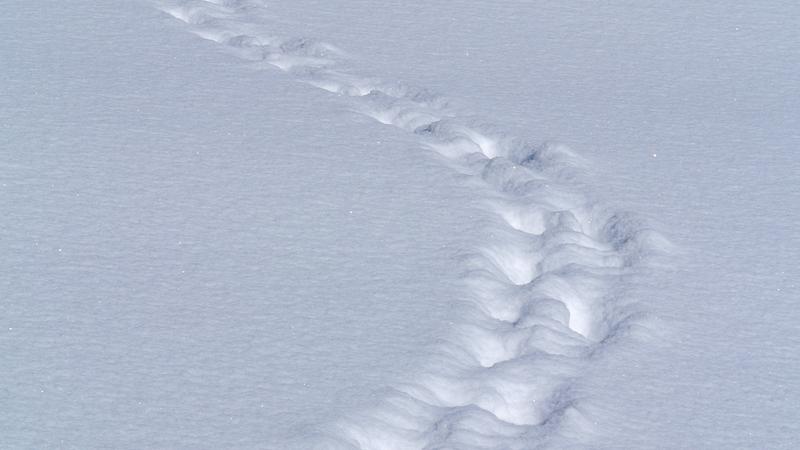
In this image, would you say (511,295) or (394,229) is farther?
(394,229)

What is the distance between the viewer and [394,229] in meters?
2.97

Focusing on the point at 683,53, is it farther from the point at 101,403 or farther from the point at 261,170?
the point at 101,403

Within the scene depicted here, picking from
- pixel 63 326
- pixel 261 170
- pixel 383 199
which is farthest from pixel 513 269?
pixel 63 326

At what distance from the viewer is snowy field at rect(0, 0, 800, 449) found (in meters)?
2.28

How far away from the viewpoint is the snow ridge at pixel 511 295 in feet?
7.37

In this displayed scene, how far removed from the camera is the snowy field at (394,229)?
89.6 inches

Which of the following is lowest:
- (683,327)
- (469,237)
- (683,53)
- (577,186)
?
(683,327)

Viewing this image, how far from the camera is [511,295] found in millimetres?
2756

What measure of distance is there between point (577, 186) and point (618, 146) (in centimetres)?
32

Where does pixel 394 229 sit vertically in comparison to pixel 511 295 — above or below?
above

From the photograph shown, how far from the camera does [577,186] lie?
329cm

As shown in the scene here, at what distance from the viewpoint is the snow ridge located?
2246mm

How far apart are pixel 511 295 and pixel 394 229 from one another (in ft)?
Answer: 1.21

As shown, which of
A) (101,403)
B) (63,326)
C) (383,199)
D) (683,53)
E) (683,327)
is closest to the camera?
(101,403)
